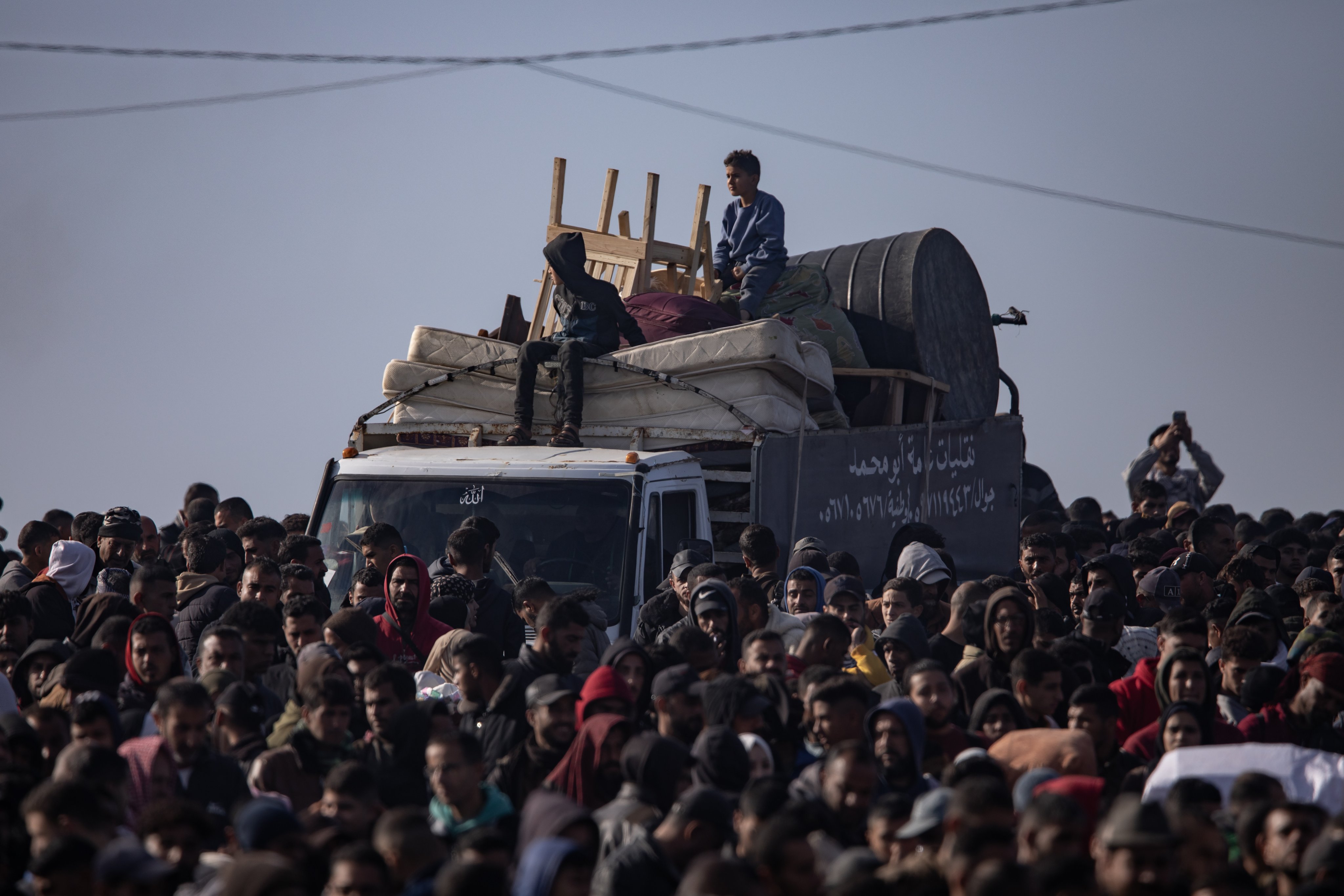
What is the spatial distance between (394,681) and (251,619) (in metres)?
1.03

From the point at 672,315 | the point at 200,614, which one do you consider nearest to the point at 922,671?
the point at 200,614

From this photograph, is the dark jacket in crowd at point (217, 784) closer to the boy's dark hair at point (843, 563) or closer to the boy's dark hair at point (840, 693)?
the boy's dark hair at point (840, 693)

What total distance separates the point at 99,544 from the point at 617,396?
10.3 feet

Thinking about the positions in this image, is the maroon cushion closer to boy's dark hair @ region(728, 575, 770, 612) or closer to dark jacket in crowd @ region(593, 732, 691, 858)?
boy's dark hair @ region(728, 575, 770, 612)

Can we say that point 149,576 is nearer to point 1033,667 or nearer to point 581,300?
point 581,300

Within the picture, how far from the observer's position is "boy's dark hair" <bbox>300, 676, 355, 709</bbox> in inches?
189

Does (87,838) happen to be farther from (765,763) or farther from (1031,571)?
(1031,571)

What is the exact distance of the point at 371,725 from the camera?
4.96 m

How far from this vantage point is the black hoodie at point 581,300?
29.2ft

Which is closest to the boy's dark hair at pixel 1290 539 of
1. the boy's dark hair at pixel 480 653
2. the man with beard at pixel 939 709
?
the man with beard at pixel 939 709

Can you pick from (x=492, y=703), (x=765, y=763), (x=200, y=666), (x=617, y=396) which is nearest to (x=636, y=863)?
(x=765, y=763)

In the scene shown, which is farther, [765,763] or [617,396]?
[617,396]

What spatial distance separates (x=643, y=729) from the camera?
5023 mm

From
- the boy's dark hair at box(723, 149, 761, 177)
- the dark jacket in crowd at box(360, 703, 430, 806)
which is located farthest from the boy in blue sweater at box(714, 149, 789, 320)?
the dark jacket in crowd at box(360, 703, 430, 806)
